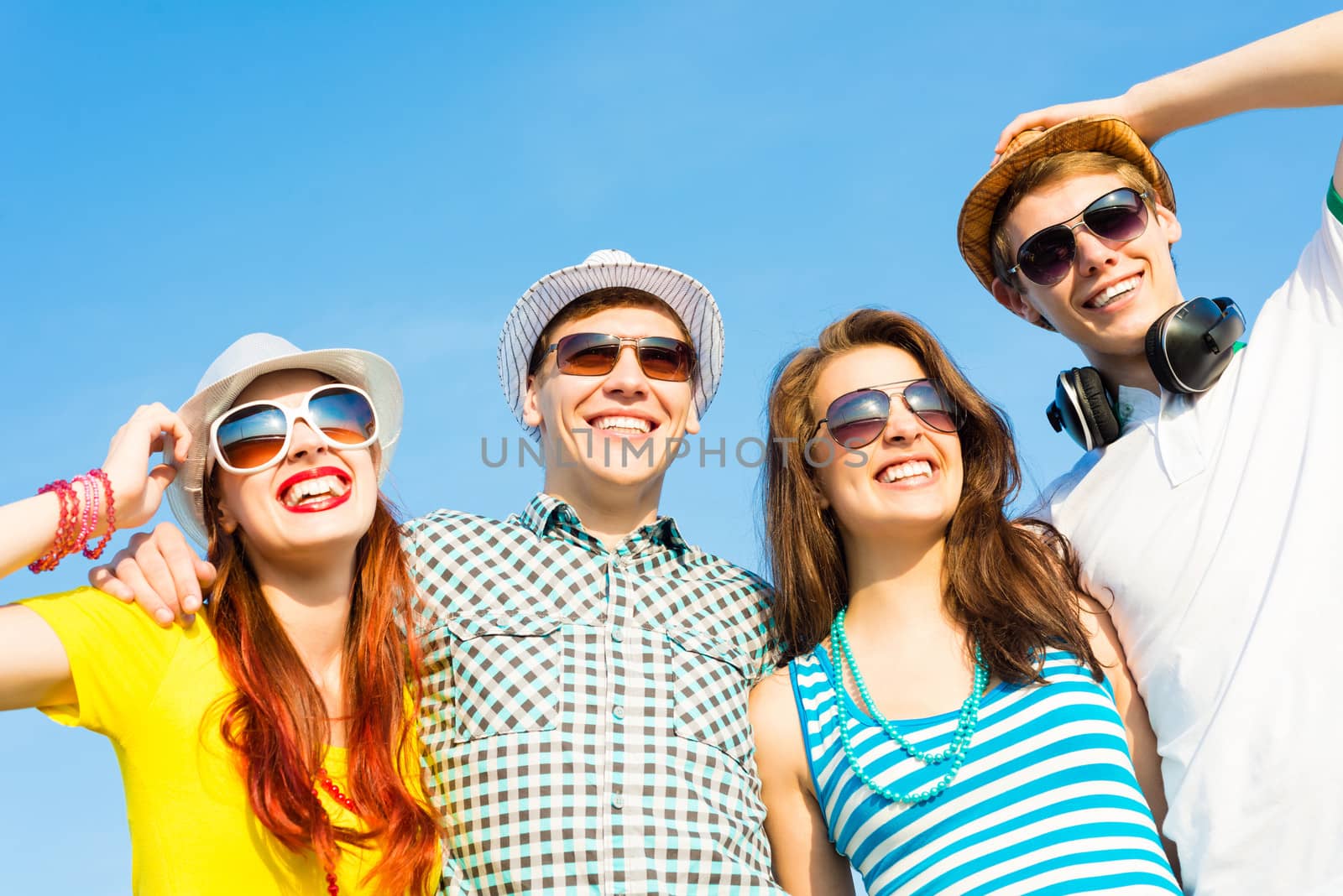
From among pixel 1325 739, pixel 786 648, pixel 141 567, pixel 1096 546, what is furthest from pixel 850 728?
pixel 141 567

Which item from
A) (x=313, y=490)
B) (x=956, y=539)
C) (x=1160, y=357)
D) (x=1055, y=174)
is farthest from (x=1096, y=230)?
(x=313, y=490)

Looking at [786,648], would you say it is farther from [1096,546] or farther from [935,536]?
[1096,546]

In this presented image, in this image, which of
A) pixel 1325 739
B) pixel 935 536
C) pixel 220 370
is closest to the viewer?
pixel 1325 739

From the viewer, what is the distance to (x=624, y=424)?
5.50m

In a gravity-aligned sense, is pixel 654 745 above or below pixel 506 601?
below

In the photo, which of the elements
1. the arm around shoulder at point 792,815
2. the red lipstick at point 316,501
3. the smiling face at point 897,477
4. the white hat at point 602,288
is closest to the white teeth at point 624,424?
the white hat at point 602,288

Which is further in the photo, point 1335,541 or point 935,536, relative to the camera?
point 935,536

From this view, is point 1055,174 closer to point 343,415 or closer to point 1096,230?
point 1096,230

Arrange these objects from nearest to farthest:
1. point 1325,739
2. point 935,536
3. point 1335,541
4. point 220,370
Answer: point 1325,739 → point 1335,541 → point 220,370 → point 935,536

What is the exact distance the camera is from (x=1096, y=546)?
493cm

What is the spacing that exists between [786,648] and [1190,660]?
1753 mm

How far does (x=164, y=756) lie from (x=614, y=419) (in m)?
2.39

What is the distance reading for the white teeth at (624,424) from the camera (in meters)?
5.48

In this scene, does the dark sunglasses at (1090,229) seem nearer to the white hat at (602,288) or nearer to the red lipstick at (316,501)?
the white hat at (602,288)
